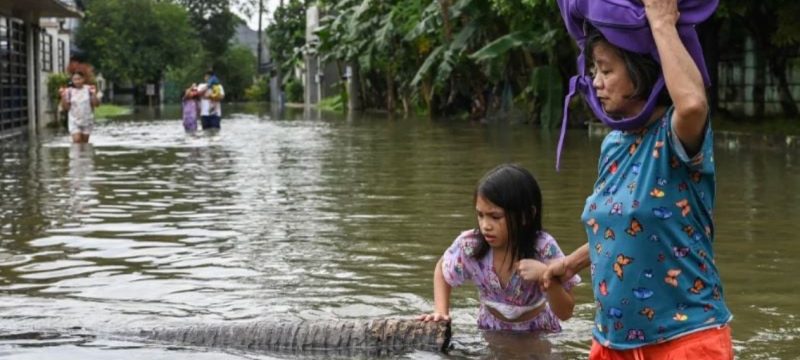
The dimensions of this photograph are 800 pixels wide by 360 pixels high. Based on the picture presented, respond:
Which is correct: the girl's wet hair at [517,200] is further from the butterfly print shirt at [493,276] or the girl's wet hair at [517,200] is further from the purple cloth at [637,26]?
the purple cloth at [637,26]

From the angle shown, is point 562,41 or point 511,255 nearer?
point 511,255

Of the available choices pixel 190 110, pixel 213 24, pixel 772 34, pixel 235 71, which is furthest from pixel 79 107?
pixel 235 71

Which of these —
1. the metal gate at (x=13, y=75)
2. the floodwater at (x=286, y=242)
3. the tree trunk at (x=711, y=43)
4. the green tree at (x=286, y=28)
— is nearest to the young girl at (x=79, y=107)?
the metal gate at (x=13, y=75)

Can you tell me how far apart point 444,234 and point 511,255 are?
374 centimetres

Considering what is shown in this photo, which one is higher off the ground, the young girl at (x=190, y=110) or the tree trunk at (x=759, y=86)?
the tree trunk at (x=759, y=86)

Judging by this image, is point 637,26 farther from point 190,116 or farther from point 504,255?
point 190,116

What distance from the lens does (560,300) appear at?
3877mm

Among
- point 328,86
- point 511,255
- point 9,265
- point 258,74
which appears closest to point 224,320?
point 511,255

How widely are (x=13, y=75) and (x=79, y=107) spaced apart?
20.3 ft

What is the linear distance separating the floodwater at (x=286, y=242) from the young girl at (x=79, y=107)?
3.93 meters

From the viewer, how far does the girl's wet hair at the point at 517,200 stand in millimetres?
4492

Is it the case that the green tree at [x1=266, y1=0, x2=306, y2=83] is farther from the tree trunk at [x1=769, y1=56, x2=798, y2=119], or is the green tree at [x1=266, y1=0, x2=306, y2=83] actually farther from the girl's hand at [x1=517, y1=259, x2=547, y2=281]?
the girl's hand at [x1=517, y1=259, x2=547, y2=281]

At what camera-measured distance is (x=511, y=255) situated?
477 centimetres

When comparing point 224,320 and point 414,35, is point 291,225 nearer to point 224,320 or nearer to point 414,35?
point 224,320
